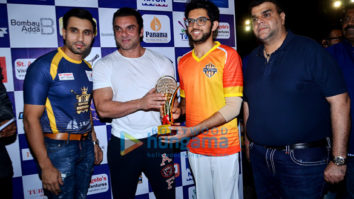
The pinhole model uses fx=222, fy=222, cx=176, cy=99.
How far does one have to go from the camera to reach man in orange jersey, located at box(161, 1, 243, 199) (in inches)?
79.9

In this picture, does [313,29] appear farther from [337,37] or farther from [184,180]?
[184,180]

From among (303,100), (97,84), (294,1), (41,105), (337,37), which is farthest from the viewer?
(294,1)

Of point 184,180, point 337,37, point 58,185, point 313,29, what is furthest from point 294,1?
point 58,185

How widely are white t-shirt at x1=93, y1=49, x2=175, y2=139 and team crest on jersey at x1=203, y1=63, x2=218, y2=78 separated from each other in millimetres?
530

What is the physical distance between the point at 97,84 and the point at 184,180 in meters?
1.87

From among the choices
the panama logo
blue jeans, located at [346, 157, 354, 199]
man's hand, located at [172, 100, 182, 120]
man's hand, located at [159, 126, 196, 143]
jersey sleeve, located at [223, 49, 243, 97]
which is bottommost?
blue jeans, located at [346, 157, 354, 199]

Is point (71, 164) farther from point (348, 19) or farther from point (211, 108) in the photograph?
point (348, 19)

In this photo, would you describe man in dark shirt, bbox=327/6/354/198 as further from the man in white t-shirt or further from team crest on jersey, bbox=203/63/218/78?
the man in white t-shirt

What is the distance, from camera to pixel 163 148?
2.32 meters

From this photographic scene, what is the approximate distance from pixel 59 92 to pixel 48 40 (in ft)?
3.16

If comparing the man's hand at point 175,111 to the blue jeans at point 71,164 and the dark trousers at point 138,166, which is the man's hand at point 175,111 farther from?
the blue jeans at point 71,164

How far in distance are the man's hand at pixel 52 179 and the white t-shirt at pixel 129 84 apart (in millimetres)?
600

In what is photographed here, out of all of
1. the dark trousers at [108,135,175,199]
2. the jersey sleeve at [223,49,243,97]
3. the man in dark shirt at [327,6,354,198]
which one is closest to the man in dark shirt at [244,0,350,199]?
the jersey sleeve at [223,49,243,97]

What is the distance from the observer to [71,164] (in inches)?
79.0
